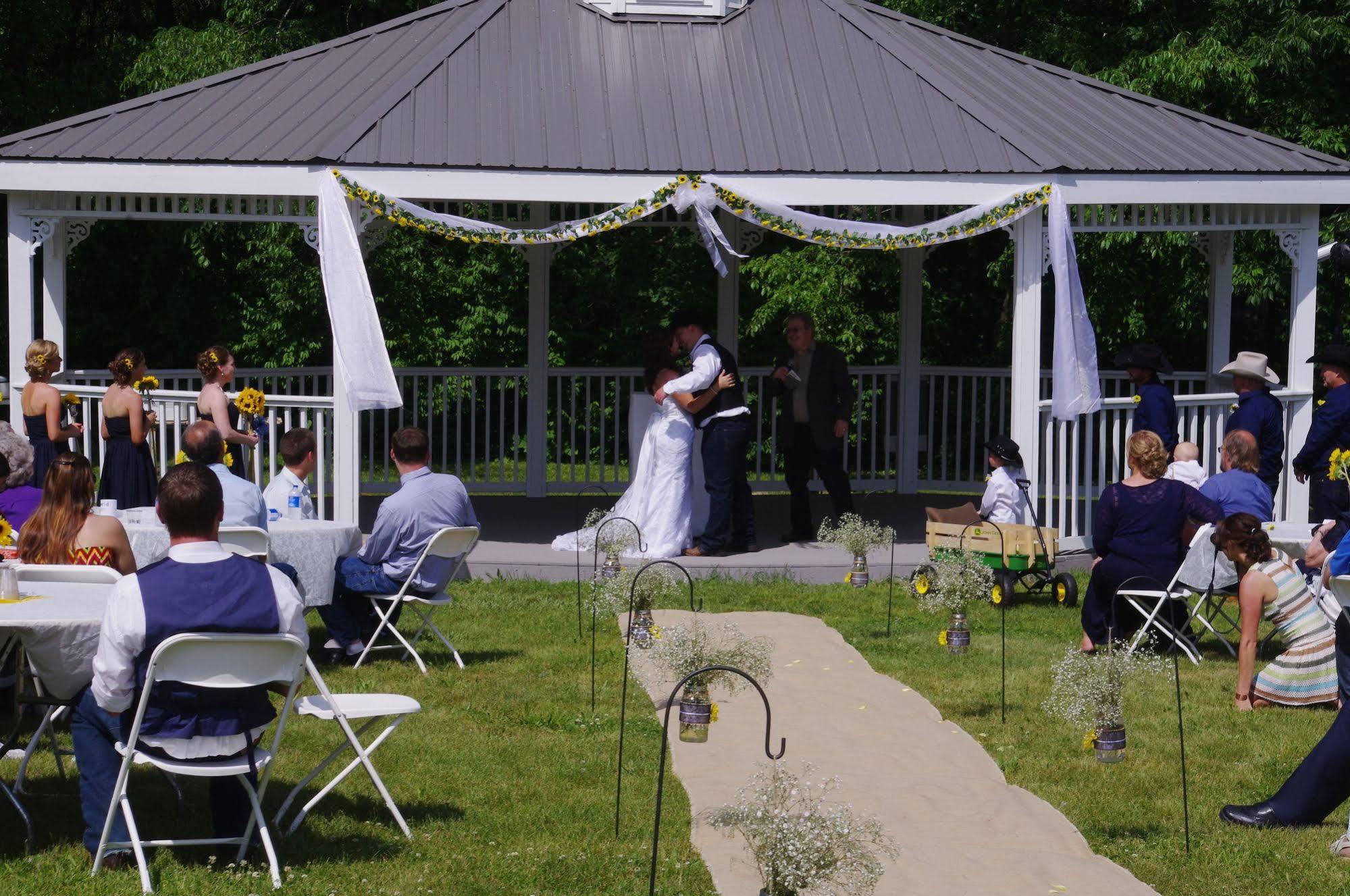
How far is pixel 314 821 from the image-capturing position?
254 inches

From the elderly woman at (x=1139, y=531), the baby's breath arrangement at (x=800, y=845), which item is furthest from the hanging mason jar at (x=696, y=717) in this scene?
the elderly woman at (x=1139, y=531)

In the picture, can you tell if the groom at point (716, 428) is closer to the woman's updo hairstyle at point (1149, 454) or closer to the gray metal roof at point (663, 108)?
the gray metal roof at point (663, 108)

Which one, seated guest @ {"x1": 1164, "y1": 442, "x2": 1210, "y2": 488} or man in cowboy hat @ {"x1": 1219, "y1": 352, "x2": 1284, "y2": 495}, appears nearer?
seated guest @ {"x1": 1164, "y1": 442, "x2": 1210, "y2": 488}

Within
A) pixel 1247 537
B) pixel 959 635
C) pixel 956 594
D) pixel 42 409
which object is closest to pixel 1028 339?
pixel 959 635


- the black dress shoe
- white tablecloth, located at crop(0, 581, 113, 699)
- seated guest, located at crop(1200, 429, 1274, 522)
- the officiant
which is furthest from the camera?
the officiant

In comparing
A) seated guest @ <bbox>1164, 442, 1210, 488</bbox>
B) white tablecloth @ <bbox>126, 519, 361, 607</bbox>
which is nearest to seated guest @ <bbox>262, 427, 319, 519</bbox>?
white tablecloth @ <bbox>126, 519, 361, 607</bbox>

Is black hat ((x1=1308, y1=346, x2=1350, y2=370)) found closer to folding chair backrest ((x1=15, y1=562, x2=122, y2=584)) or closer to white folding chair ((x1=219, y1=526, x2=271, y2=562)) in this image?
white folding chair ((x1=219, y1=526, x2=271, y2=562))

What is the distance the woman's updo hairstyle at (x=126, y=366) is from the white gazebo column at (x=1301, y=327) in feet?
27.4

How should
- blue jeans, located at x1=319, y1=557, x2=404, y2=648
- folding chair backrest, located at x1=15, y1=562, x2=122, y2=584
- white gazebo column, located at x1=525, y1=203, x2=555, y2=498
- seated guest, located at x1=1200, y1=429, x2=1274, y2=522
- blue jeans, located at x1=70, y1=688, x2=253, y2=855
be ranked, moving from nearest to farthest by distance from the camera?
blue jeans, located at x1=70, y1=688, x2=253, y2=855 → folding chair backrest, located at x1=15, y1=562, x2=122, y2=584 → blue jeans, located at x1=319, y1=557, x2=404, y2=648 → seated guest, located at x1=1200, y1=429, x2=1274, y2=522 → white gazebo column, located at x1=525, y1=203, x2=555, y2=498

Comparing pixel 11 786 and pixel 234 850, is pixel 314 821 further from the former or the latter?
pixel 11 786

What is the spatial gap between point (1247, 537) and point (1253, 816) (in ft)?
7.18

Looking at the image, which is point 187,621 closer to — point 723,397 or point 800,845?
point 800,845

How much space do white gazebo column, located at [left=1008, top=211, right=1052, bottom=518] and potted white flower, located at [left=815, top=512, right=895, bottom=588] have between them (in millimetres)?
1329

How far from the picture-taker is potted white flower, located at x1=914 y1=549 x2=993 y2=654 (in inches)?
368
